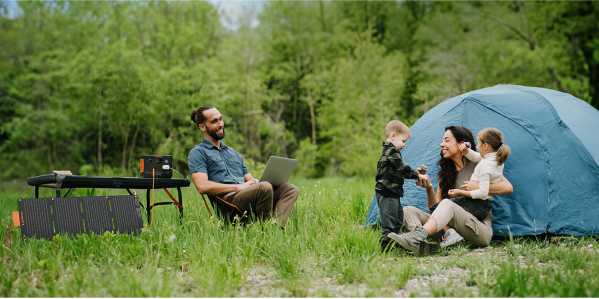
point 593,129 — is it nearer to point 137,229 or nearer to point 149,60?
point 137,229

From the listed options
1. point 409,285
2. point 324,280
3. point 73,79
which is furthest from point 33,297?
point 73,79

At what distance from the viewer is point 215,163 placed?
3.98m

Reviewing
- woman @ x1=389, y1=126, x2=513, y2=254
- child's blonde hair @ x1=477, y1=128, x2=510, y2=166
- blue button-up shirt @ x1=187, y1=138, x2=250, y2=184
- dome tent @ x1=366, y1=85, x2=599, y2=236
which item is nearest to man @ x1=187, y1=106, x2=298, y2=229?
blue button-up shirt @ x1=187, y1=138, x2=250, y2=184

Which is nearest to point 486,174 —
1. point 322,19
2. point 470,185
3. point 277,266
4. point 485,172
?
point 485,172

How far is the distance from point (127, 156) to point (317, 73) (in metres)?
10.5

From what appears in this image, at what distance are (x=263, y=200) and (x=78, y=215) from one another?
1.64m

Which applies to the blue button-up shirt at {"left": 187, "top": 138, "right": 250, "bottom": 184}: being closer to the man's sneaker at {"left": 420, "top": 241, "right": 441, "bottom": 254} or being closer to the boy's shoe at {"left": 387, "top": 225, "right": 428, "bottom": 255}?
the boy's shoe at {"left": 387, "top": 225, "right": 428, "bottom": 255}

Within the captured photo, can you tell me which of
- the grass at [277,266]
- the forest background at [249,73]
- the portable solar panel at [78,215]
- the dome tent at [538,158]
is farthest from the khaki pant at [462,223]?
the forest background at [249,73]

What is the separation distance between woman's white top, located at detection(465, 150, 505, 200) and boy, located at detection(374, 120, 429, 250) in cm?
46

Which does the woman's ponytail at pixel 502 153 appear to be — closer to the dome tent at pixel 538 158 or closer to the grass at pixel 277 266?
the dome tent at pixel 538 158

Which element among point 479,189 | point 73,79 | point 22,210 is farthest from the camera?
point 73,79

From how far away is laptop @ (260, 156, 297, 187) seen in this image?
3.71 metres

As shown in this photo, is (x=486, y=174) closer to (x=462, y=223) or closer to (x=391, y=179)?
(x=462, y=223)

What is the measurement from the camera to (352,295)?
2.37 metres
